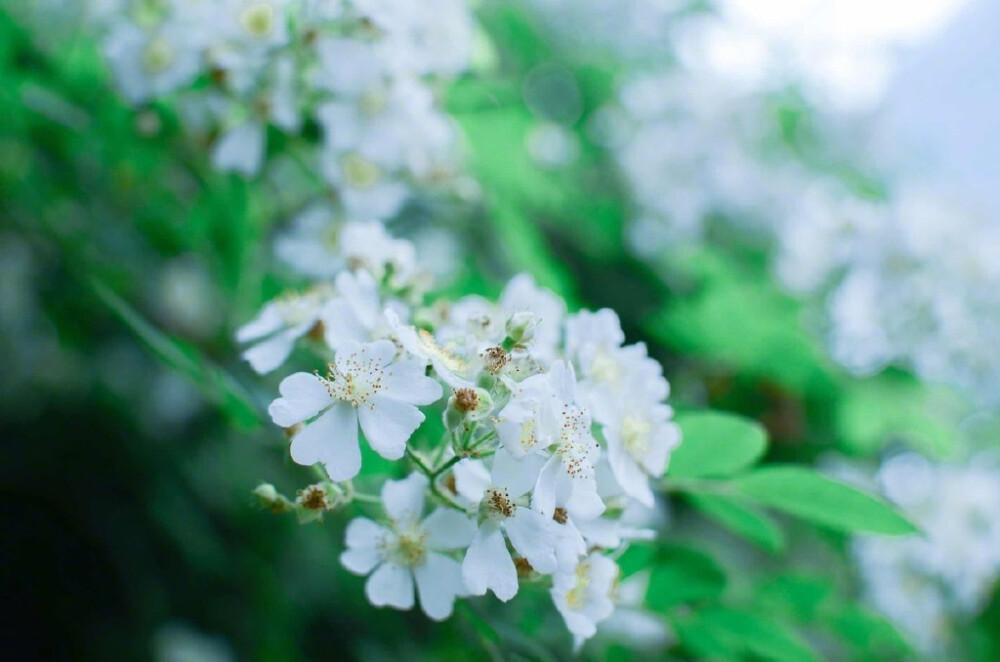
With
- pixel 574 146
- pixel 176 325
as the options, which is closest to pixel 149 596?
pixel 176 325

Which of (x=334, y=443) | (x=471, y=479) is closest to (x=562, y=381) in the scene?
(x=471, y=479)

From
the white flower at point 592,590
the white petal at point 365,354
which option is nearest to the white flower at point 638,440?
the white flower at point 592,590

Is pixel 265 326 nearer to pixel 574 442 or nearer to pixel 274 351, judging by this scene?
pixel 274 351

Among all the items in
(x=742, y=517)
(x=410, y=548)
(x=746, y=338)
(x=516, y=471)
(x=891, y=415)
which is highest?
(x=891, y=415)

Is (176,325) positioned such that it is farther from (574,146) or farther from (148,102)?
(574,146)

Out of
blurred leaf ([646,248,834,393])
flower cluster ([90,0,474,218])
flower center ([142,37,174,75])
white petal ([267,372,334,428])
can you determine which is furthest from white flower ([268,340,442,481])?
blurred leaf ([646,248,834,393])

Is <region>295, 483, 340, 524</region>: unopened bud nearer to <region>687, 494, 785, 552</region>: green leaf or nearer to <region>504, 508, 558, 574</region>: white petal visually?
<region>504, 508, 558, 574</region>: white petal
